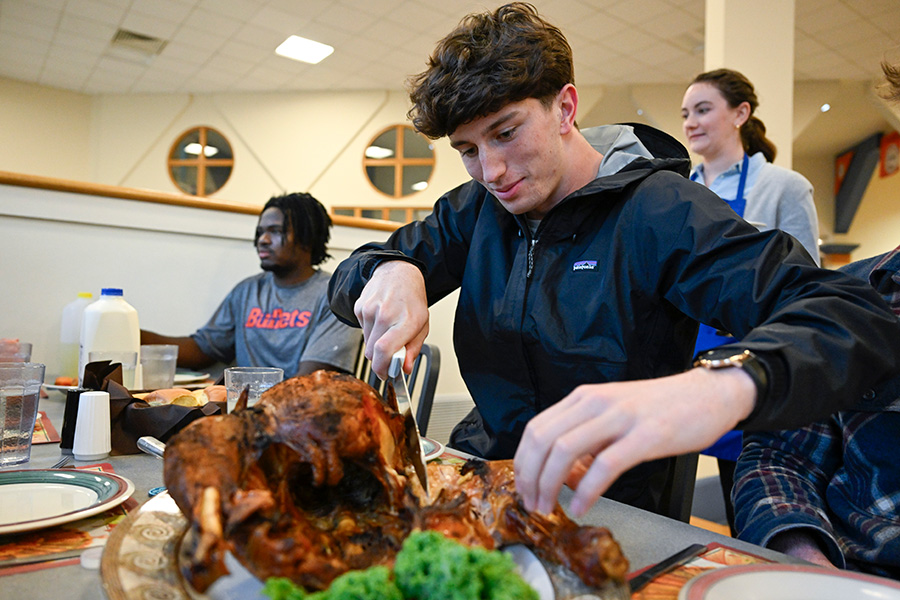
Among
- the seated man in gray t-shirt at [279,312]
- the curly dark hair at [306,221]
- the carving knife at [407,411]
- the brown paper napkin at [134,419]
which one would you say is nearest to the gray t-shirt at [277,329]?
the seated man in gray t-shirt at [279,312]

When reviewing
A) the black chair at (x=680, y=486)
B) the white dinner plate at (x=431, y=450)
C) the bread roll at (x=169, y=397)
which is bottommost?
the black chair at (x=680, y=486)

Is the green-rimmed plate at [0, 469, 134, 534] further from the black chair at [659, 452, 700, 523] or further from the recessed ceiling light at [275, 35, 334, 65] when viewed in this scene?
the recessed ceiling light at [275, 35, 334, 65]

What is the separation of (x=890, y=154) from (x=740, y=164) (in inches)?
321

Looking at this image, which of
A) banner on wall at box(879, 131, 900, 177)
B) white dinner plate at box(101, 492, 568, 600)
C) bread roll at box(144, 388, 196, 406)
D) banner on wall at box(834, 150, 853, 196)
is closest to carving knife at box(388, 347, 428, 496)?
white dinner plate at box(101, 492, 568, 600)

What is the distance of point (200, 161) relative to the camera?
7.79m

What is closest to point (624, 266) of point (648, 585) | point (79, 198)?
point (648, 585)

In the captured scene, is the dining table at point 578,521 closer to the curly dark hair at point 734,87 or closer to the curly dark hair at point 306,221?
the curly dark hair at point 306,221

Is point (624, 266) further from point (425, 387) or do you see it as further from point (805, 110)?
point (805, 110)

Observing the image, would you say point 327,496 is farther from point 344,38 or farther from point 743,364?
point 344,38

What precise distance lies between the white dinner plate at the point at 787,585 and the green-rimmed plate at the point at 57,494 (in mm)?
682

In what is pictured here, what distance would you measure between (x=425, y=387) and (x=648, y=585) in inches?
46.2

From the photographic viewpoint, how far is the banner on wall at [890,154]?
8.37m

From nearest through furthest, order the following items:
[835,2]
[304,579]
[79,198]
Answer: [304,579]
[79,198]
[835,2]

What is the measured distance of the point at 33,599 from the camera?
54cm
